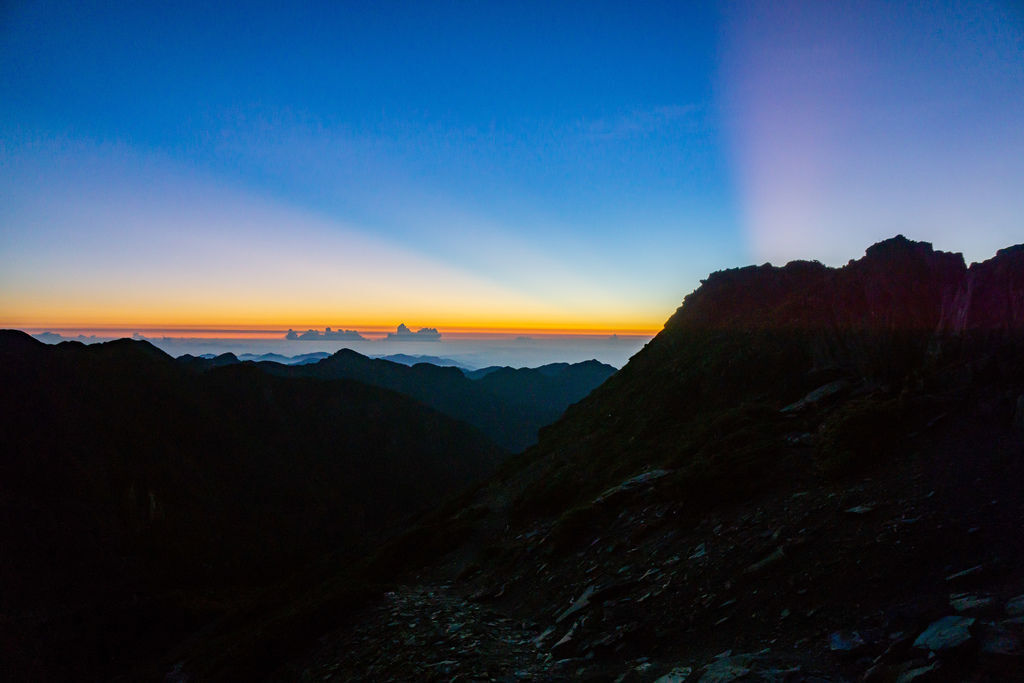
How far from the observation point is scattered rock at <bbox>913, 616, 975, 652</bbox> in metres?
6.47

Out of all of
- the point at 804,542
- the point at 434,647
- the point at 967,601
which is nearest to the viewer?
the point at 967,601

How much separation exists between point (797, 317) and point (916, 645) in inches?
1060

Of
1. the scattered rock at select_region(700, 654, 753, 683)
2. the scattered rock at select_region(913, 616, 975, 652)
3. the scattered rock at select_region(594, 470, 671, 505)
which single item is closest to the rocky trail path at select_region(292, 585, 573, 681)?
the scattered rock at select_region(700, 654, 753, 683)

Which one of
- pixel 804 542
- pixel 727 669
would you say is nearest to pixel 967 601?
pixel 804 542

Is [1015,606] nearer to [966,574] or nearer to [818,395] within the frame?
[966,574]

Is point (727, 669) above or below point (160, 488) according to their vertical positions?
above

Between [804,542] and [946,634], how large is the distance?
3847mm

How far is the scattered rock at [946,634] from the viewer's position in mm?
6473

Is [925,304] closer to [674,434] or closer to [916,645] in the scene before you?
[674,434]

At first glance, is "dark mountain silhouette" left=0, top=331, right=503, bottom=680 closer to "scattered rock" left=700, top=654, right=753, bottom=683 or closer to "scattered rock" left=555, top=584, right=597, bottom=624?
"scattered rock" left=555, top=584, right=597, bottom=624

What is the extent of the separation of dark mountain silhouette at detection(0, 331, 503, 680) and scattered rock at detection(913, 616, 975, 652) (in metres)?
52.0

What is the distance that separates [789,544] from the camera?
34.8ft

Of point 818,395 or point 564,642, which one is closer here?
point 564,642

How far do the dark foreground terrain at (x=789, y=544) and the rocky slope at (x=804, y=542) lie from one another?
0.18 ft
